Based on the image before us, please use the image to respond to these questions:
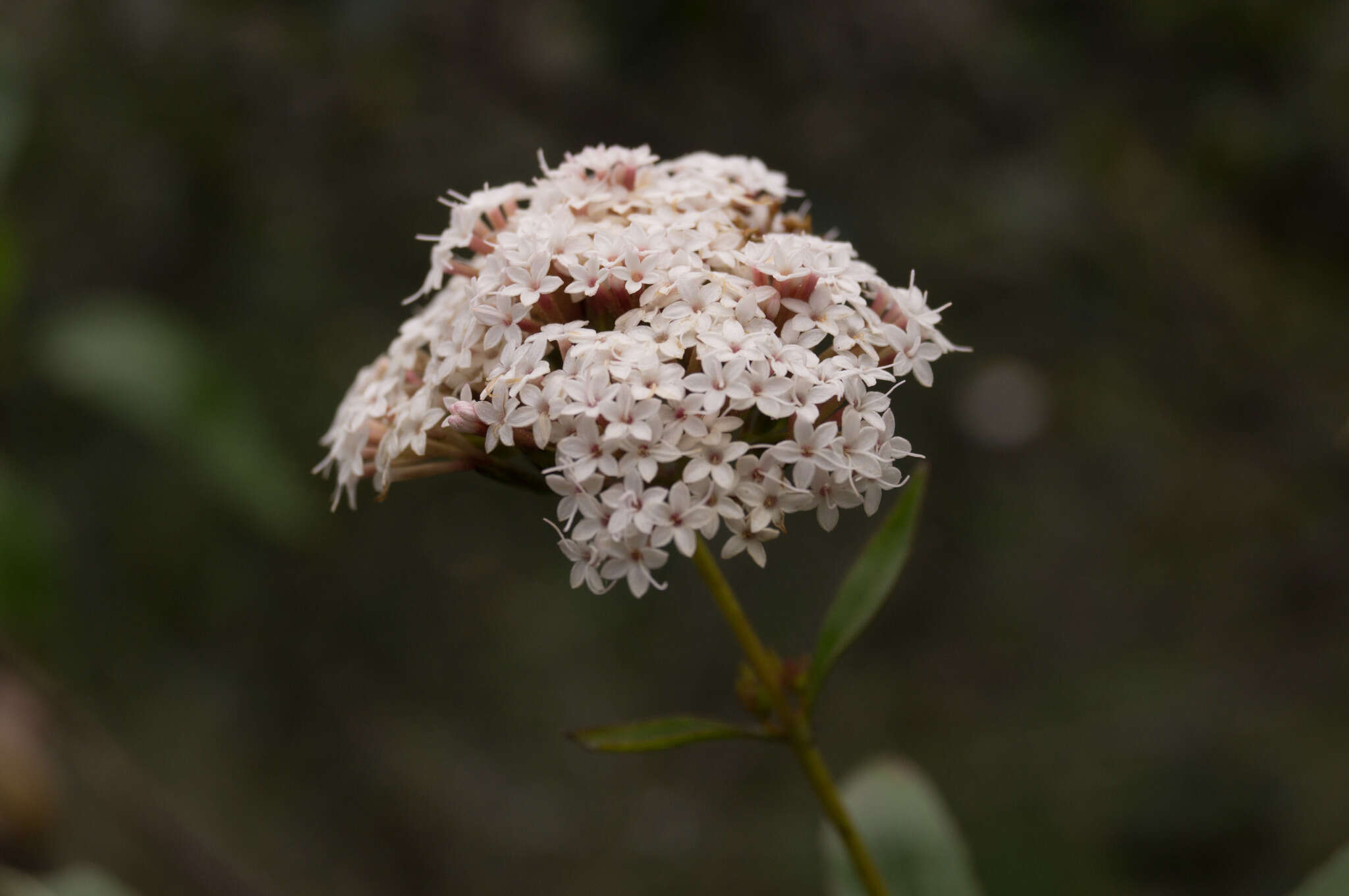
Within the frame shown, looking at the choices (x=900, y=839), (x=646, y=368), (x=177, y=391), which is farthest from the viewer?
(x=177, y=391)

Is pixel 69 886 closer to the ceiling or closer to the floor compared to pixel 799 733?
closer to the ceiling

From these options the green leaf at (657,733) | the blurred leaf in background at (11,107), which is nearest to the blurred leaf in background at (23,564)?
the blurred leaf in background at (11,107)

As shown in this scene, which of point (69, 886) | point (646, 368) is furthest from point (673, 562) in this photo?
point (646, 368)

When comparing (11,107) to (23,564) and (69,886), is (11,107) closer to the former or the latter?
(23,564)

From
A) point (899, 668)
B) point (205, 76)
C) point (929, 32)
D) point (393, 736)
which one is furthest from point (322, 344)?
point (899, 668)

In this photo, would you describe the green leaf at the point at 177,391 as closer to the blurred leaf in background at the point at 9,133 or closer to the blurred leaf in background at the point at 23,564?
the blurred leaf in background at the point at 9,133

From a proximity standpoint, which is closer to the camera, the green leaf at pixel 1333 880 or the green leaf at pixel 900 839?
the green leaf at pixel 1333 880
